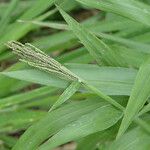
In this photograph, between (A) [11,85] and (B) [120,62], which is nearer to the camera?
(B) [120,62]

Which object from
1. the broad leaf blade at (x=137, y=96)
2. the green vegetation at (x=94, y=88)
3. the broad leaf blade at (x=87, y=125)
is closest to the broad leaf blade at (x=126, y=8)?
the green vegetation at (x=94, y=88)

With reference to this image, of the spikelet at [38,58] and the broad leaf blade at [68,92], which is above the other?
the spikelet at [38,58]

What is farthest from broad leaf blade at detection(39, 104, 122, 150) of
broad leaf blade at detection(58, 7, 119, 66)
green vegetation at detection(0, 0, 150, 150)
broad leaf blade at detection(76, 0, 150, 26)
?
broad leaf blade at detection(76, 0, 150, 26)

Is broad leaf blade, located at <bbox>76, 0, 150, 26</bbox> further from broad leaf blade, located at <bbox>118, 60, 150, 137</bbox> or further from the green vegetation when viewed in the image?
broad leaf blade, located at <bbox>118, 60, 150, 137</bbox>

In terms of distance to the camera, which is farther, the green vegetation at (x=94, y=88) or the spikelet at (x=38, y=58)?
the green vegetation at (x=94, y=88)

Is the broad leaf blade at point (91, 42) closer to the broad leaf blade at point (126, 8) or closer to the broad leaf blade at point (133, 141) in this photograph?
the broad leaf blade at point (126, 8)

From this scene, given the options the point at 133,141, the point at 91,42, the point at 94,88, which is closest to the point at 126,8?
the point at 91,42

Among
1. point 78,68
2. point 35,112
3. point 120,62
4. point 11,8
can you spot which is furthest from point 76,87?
point 11,8

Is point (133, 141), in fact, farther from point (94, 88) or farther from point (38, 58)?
point (38, 58)

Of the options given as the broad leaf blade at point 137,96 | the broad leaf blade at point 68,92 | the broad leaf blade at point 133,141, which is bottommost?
the broad leaf blade at point 133,141

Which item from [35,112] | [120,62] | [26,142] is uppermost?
[120,62]

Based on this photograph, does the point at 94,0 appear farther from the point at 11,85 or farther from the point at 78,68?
the point at 11,85
